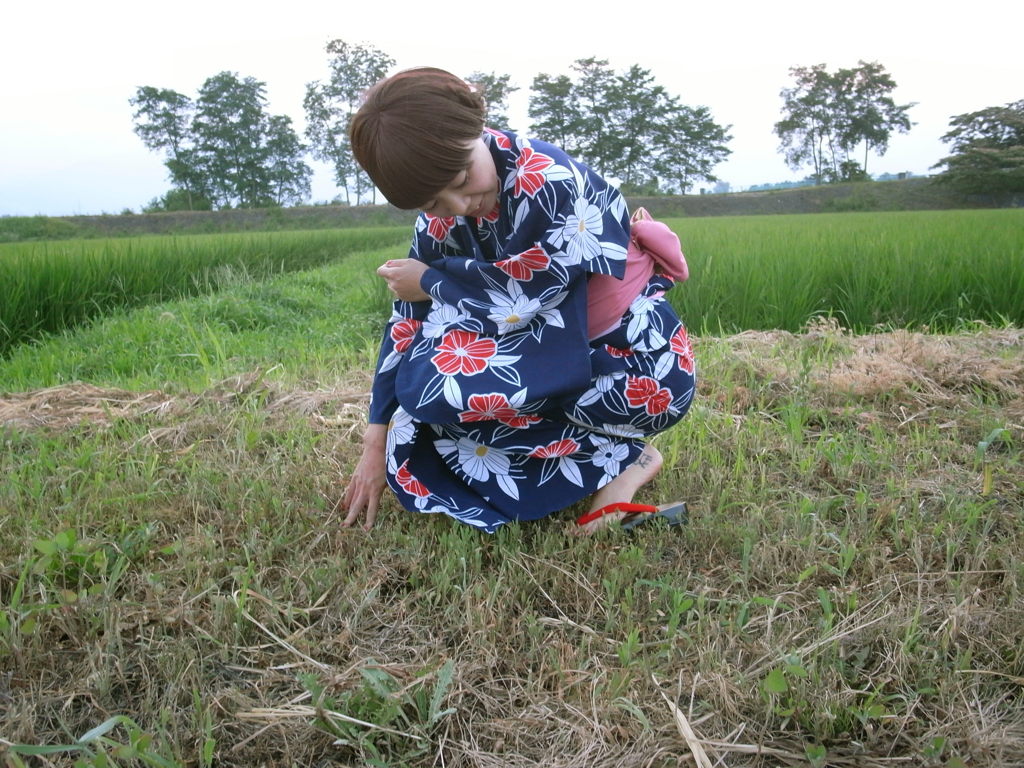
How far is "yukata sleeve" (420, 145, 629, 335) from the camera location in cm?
140

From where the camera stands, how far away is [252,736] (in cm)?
107

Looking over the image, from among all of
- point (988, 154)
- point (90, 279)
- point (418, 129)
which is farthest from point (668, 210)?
point (418, 129)

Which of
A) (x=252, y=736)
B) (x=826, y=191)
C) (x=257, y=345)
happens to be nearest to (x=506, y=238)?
(x=252, y=736)

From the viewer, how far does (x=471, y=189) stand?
1.35 m

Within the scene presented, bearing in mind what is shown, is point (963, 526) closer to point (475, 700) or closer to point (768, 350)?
point (475, 700)

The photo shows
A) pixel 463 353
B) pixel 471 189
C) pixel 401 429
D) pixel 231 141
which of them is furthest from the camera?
pixel 231 141

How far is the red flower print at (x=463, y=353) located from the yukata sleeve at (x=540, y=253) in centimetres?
3

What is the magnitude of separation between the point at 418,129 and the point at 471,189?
172 millimetres

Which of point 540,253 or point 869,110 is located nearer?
point 540,253

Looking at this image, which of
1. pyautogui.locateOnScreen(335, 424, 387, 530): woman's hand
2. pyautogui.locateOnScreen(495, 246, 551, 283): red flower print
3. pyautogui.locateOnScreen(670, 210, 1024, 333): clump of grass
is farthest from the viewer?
pyautogui.locateOnScreen(670, 210, 1024, 333): clump of grass

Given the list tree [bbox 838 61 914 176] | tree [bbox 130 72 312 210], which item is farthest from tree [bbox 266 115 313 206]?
tree [bbox 838 61 914 176]

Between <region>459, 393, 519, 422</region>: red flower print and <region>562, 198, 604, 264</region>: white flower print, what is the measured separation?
0.31 metres

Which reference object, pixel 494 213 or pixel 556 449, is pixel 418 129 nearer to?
pixel 494 213

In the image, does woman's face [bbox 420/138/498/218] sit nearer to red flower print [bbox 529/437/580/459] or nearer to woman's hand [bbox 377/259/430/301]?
woman's hand [bbox 377/259/430/301]
